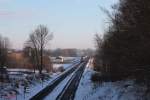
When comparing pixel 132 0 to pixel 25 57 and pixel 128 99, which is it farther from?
pixel 25 57

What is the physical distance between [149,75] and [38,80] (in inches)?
1593

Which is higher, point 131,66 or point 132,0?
point 132,0

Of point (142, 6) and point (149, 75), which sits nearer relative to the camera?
point (142, 6)

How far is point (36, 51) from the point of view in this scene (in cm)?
9688

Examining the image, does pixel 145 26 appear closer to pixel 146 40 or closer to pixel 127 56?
pixel 146 40

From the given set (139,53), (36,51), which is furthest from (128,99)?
(36,51)

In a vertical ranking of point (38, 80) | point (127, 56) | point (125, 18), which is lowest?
point (38, 80)

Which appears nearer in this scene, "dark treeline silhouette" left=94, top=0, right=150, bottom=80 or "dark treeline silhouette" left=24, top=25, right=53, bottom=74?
"dark treeline silhouette" left=94, top=0, right=150, bottom=80

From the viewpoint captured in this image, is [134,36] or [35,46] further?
[35,46]

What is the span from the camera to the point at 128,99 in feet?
94.0

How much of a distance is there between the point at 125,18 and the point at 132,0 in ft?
7.80

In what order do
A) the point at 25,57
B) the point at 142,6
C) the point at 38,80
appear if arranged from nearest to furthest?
the point at 142,6 < the point at 38,80 < the point at 25,57

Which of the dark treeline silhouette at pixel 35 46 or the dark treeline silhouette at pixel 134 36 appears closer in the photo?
the dark treeline silhouette at pixel 134 36

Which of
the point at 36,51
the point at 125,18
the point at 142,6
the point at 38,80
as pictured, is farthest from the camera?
the point at 36,51
